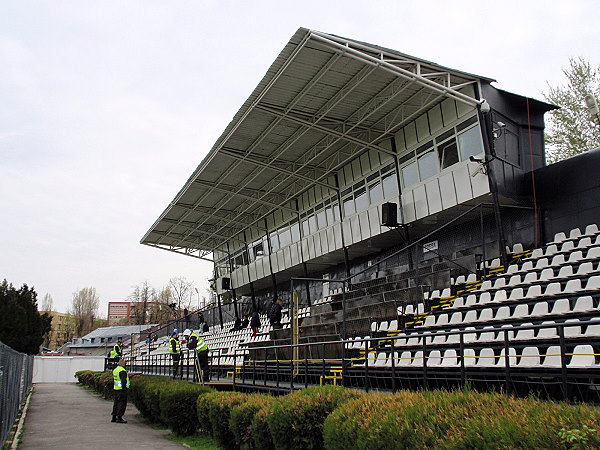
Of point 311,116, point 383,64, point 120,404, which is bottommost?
point 120,404

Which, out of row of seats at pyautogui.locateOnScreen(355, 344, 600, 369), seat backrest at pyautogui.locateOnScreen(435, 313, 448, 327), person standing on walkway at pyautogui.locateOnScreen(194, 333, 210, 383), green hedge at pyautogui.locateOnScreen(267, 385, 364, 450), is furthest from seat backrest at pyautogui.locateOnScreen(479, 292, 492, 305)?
person standing on walkway at pyautogui.locateOnScreen(194, 333, 210, 383)

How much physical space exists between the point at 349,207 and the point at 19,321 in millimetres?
24342

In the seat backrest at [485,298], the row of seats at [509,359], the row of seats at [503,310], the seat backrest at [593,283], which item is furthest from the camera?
the seat backrest at [485,298]

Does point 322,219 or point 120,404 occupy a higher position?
point 322,219

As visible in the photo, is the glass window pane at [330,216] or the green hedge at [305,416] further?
the glass window pane at [330,216]

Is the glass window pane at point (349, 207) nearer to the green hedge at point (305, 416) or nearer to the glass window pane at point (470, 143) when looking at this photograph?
the glass window pane at point (470, 143)

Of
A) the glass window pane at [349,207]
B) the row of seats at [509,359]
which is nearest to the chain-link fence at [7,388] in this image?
the row of seats at [509,359]

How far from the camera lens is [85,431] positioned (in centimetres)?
1345

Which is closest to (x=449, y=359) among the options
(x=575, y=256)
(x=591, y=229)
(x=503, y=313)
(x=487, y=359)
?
(x=487, y=359)

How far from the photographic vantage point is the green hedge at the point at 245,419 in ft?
28.4

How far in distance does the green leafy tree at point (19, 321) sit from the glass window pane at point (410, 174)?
25441 millimetres

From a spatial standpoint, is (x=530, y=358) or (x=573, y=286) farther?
(x=573, y=286)

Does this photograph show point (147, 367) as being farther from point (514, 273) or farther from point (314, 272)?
point (514, 273)

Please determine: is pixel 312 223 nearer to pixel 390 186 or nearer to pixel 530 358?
pixel 390 186
